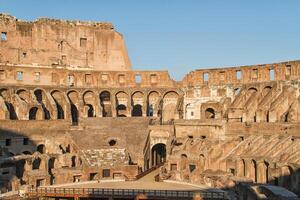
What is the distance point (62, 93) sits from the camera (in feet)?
161

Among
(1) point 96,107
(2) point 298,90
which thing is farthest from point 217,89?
(1) point 96,107

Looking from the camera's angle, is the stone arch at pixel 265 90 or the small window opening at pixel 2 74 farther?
the small window opening at pixel 2 74

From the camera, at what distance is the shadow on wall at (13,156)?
33.1m

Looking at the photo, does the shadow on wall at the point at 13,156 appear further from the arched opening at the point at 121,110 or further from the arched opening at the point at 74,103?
the arched opening at the point at 121,110

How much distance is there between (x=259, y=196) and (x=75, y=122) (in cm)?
2984

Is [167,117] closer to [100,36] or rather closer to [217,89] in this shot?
[217,89]

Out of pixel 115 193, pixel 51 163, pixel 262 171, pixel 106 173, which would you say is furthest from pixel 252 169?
pixel 51 163

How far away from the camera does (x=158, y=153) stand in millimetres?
47844

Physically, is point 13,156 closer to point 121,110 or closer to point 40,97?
→ point 40,97

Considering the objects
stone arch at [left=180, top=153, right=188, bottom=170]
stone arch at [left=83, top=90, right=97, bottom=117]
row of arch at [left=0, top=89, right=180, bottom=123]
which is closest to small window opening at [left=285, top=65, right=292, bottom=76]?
row of arch at [left=0, top=89, right=180, bottom=123]

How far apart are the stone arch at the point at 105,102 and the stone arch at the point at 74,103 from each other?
2.82m

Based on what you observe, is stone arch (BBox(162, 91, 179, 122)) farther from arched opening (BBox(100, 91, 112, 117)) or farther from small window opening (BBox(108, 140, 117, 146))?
small window opening (BBox(108, 140, 117, 146))

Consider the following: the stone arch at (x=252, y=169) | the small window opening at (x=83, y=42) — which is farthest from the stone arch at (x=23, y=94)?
the stone arch at (x=252, y=169)

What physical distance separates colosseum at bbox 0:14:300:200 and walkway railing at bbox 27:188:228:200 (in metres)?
0.08
